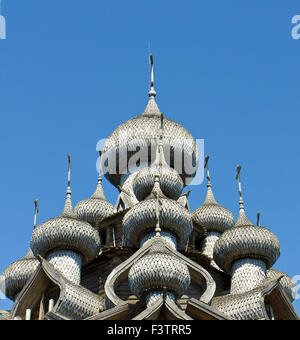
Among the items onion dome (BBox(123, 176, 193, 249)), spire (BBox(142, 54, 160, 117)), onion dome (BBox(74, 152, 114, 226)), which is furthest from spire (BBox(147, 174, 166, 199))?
spire (BBox(142, 54, 160, 117))

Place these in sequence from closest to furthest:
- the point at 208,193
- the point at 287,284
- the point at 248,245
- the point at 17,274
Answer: the point at 248,245 → the point at 17,274 → the point at 287,284 → the point at 208,193

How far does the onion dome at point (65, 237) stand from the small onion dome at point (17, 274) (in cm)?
58

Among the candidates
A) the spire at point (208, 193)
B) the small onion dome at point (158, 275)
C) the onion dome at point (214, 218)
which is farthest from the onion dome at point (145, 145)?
the small onion dome at point (158, 275)

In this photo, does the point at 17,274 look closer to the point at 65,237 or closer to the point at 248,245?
the point at 65,237

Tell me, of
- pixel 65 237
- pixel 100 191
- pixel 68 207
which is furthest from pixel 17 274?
pixel 100 191

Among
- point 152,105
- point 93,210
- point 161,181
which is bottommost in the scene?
point 161,181

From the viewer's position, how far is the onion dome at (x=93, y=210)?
23938 mm

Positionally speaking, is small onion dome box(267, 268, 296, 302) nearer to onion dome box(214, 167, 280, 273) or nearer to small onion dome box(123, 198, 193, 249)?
onion dome box(214, 167, 280, 273)

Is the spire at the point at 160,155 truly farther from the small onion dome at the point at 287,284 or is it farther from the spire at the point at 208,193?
the small onion dome at the point at 287,284

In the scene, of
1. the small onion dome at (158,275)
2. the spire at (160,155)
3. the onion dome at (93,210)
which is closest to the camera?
the small onion dome at (158,275)

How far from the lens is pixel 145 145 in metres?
24.2

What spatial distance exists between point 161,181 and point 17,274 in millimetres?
3893

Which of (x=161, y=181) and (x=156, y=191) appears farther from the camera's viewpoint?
(x=161, y=181)
